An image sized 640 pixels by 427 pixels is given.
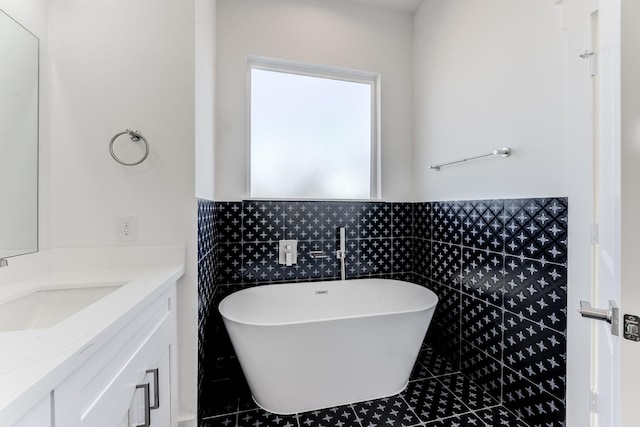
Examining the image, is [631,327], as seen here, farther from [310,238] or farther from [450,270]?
[310,238]

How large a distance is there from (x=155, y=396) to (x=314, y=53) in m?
2.43

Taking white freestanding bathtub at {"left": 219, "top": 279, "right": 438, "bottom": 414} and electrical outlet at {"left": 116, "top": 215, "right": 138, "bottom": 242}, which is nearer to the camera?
electrical outlet at {"left": 116, "top": 215, "right": 138, "bottom": 242}

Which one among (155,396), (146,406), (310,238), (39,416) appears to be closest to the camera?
A: (39,416)

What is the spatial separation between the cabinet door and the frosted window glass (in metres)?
1.34

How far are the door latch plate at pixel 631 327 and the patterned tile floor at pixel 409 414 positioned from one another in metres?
1.32

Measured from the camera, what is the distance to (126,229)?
136 centimetres

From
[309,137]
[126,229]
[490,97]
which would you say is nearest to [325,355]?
[126,229]

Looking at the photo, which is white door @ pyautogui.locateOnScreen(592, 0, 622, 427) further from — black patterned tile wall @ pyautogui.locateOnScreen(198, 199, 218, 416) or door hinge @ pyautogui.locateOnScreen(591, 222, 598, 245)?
black patterned tile wall @ pyautogui.locateOnScreen(198, 199, 218, 416)

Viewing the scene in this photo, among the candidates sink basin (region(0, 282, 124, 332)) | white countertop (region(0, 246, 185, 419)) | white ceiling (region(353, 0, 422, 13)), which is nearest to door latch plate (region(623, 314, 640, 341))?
white countertop (region(0, 246, 185, 419))

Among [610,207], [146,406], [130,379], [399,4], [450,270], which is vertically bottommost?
[146,406]

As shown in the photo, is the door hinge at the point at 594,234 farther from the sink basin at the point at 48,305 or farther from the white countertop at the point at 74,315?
the sink basin at the point at 48,305

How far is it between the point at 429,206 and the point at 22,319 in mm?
2418

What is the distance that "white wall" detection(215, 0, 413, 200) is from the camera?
2158 mm

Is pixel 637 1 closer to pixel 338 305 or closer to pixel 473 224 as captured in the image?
pixel 473 224
